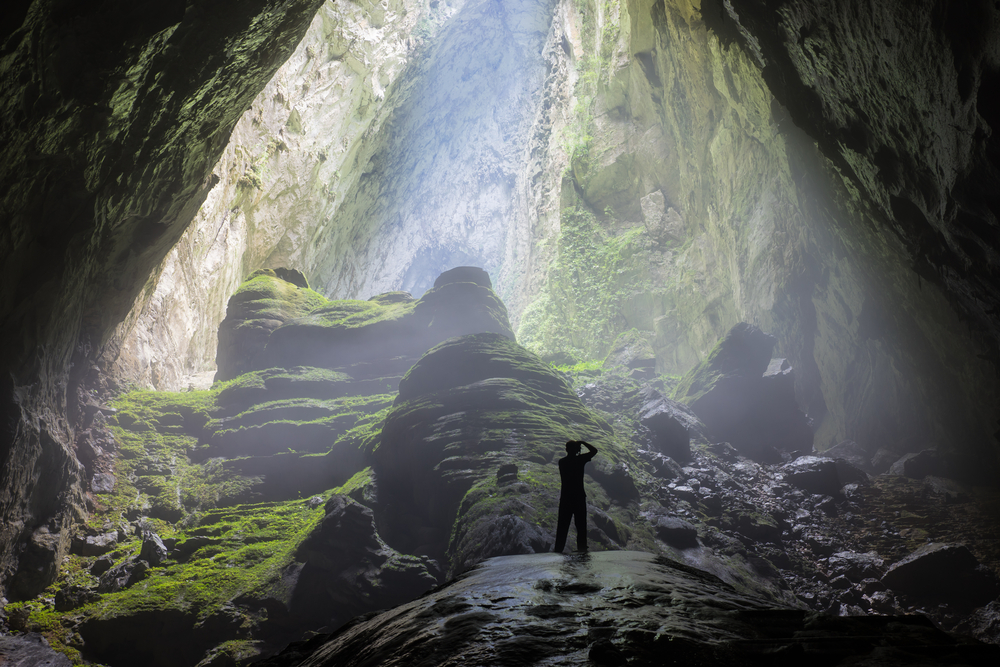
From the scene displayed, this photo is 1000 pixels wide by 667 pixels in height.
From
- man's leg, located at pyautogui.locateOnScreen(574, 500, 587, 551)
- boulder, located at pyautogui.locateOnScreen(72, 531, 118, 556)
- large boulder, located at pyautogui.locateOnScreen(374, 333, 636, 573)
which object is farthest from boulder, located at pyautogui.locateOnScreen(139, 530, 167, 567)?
man's leg, located at pyautogui.locateOnScreen(574, 500, 587, 551)

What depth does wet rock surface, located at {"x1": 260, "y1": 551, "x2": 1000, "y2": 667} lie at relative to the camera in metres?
2.93

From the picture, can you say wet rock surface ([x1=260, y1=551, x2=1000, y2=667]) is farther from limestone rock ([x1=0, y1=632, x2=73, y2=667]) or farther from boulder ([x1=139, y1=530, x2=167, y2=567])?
boulder ([x1=139, y1=530, x2=167, y2=567])

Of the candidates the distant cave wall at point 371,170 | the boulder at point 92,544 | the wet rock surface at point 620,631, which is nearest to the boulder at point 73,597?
the boulder at point 92,544

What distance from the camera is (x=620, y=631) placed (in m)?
3.31

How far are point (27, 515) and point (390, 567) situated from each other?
6836mm

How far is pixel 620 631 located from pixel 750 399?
55.5 ft

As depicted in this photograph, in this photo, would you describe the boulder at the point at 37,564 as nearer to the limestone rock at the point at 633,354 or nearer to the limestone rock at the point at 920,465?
the limestone rock at the point at 920,465

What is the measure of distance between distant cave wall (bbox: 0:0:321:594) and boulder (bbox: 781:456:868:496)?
53.5 ft

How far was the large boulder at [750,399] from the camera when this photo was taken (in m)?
17.5

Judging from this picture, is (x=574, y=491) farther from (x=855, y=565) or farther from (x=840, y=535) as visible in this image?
(x=840, y=535)

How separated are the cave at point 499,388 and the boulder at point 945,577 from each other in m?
0.07

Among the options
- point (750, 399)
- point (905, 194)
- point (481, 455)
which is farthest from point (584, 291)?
point (905, 194)

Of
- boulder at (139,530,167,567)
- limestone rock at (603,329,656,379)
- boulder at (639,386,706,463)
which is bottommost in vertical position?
boulder at (139,530,167,567)

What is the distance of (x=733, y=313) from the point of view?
938 inches
